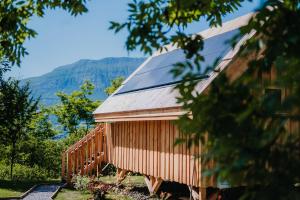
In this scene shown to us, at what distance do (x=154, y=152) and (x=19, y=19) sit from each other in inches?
301

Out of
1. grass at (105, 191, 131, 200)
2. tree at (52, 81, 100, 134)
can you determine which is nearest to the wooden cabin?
grass at (105, 191, 131, 200)

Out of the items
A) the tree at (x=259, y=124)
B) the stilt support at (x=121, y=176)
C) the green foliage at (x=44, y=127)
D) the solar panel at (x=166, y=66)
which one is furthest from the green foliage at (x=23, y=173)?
the tree at (x=259, y=124)

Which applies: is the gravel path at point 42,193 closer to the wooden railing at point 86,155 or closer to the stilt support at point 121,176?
the wooden railing at point 86,155

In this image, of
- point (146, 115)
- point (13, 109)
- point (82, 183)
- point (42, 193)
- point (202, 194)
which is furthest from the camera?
point (13, 109)

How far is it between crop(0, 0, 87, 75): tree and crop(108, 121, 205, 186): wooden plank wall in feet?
15.6

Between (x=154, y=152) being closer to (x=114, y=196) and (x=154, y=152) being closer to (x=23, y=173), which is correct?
(x=114, y=196)

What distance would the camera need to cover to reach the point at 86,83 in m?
37.5

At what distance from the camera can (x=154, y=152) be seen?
1198 centimetres

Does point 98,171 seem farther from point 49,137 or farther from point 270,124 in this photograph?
point 49,137

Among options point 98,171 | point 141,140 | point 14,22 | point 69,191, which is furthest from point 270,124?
point 98,171

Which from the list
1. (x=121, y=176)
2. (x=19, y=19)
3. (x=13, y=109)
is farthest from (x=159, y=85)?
(x=13, y=109)

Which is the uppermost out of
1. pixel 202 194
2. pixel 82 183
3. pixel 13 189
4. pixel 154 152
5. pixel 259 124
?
pixel 259 124

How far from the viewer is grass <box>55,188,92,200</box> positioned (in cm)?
1303

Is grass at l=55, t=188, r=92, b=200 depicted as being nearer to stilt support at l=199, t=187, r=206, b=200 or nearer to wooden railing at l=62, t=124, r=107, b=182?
wooden railing at l=62, t=124, r=107, b=182
